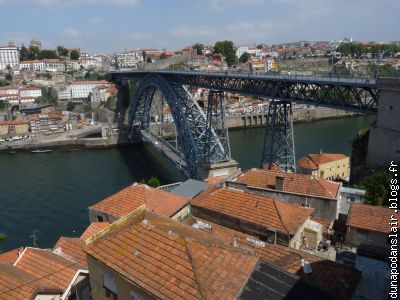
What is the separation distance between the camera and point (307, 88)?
17250mm

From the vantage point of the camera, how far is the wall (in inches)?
A: 198

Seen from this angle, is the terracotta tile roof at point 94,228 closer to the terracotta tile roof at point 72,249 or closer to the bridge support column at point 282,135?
the terracotta tile roof at point 72,249

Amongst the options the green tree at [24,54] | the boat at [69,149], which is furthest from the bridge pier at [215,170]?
the green tree at [24,54]

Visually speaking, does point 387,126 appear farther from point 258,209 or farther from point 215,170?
point 215,170

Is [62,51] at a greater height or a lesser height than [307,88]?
greater

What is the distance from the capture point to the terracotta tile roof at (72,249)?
31.3 ft

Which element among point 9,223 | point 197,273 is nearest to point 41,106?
point 9,223

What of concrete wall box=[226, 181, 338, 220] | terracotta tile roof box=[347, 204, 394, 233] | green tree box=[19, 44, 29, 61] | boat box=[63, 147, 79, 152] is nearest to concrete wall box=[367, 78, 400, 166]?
concrete wall box=[226, 181, 338, 220]

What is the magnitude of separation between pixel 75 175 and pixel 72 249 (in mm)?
A: 21272

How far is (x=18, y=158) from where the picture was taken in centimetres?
3691

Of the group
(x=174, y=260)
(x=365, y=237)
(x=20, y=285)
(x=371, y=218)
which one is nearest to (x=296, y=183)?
(x=371, y=218)

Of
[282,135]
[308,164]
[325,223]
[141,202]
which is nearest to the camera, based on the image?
[325,223]

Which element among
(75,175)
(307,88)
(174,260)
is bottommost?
(75,175)

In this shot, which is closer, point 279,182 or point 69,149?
point 279,182
